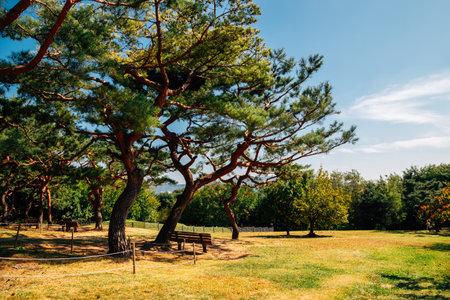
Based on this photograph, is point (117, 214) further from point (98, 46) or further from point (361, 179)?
point (361, 179)

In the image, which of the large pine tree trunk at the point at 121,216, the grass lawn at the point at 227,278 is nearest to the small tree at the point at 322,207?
the grass lawn at the point at 227,278

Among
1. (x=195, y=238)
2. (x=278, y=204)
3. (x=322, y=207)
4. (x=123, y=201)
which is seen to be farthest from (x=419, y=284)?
(x=278, y=204)

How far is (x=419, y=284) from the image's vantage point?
8.34 metres

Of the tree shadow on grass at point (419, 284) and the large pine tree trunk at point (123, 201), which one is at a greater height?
the large pine tree trunk at point (123, 201)

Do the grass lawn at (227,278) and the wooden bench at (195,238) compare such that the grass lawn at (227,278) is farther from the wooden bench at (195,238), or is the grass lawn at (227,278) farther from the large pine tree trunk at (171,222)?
the large pine tree trunk at (171,222)

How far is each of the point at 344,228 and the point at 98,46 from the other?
52.8m

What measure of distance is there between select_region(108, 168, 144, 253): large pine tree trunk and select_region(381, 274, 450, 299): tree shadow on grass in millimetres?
9996

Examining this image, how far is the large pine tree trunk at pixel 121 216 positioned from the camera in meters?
11.1

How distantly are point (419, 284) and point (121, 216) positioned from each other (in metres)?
11.1

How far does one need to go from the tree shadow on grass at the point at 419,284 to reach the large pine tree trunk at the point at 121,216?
1000 cm

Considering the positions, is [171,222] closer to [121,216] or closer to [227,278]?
[121,216]

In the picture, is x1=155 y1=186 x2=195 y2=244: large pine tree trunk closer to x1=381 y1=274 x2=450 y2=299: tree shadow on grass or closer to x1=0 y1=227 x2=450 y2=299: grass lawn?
x1=0 y1=227 x2=450 y2=299: grass lawn

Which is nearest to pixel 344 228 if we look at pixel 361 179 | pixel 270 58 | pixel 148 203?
pixel 361 179

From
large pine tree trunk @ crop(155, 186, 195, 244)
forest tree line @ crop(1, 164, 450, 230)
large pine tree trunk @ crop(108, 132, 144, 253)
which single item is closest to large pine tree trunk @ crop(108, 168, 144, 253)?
large pine tree trunk @ crop(108, 132, 144, 253)
